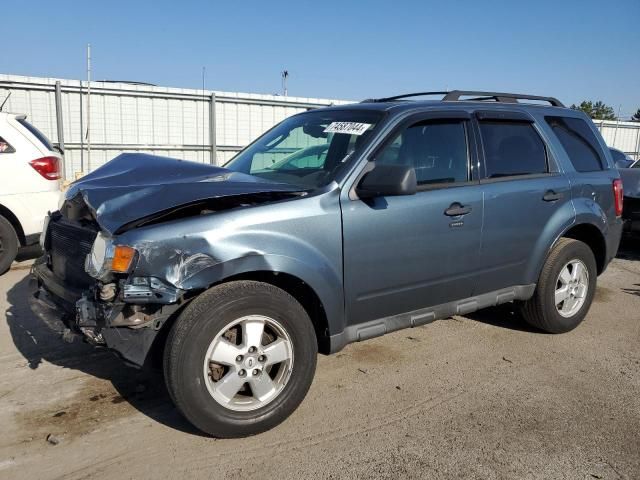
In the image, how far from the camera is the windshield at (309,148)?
142 inches

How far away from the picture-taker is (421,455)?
9.64 ft

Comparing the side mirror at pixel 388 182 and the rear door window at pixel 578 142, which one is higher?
the rear door window at pixel 578 142

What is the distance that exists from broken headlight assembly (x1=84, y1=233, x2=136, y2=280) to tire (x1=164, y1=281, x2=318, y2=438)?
1.28 ft

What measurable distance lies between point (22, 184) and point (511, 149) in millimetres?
5395

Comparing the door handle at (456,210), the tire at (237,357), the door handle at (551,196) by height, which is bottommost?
the tire at (237,357)

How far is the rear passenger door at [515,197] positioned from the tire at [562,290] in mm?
164

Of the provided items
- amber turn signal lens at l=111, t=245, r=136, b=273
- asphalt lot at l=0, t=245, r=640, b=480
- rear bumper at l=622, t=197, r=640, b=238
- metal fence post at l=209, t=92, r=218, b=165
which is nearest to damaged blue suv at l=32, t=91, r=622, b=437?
amber turn signal lens at l=111, t=245, r=136, b=273

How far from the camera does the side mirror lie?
3232 millimetres

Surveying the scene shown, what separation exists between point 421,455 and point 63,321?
211cm

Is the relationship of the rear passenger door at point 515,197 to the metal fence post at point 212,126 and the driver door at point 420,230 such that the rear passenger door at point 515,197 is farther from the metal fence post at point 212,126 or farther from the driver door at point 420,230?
the metal fence post at point 212,126

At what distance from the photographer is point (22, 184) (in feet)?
21.1

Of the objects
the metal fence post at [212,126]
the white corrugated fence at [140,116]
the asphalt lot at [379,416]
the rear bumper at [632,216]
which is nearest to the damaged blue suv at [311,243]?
the asphalt lot at [379,416]

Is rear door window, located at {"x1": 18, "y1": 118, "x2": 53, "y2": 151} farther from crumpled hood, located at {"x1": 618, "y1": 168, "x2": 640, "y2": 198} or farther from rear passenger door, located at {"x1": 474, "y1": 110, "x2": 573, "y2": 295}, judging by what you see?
crumpled hood, located at {"x1": 618, "y1": 168, "x2": 640, "y2": 198}

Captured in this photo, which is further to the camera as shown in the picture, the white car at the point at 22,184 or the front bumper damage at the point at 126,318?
the white car at the point at 22,184
